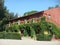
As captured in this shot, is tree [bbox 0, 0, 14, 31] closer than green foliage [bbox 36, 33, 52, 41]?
No

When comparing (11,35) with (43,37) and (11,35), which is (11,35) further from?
(43,37)

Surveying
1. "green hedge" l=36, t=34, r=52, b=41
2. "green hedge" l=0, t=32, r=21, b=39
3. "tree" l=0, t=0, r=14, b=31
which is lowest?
"green hedge" l=36, t=34, r=52, b=41

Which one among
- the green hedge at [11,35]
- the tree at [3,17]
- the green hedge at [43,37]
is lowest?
the green hedge at [43,37]

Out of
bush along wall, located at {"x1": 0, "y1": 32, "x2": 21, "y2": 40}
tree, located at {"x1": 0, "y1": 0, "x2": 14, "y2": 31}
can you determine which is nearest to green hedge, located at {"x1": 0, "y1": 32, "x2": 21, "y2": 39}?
bush along wall, located at {"x1": 0, "y1": 32, "x2": 21, "y2": 40}

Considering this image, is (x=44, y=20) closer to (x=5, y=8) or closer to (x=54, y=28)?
(x=54, y=28)

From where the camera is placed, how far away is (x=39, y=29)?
4666 cm

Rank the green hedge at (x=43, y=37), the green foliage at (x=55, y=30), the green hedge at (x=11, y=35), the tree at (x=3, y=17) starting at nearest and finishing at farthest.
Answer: the green hedge at (x=43, y=37) → the green hedge at (x=11, y=35) → the green foliage at (x=55, y=30) → the tree at (x=3, y=17)

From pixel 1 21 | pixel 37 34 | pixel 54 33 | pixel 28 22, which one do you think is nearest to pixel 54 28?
pixel 54 33

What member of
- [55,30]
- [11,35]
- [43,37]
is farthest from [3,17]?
[43,37]

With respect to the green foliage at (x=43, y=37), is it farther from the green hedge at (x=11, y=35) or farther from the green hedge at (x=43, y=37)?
the green hedge at (x=11, y=35)

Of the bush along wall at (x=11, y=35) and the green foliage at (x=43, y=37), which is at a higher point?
the bush along wall at (x=11, y=35)

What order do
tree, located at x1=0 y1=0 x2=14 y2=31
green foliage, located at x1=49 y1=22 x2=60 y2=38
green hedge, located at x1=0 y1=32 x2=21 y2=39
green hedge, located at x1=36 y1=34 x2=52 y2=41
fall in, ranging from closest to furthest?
green hedge, located at x1=36 y1=34 x2=52 y2=41 < green hedge, located at x1=0 y1=32 x2=21 y2=39 < green foliage, located at x1=49 y1=22 x2=60 y2=38 < tree, located at x1=0 y1=0 x2=14 y2=31

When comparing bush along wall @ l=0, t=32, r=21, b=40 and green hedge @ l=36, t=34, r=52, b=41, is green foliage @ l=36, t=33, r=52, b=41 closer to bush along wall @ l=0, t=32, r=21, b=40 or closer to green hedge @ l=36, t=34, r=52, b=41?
green hedge @ l=36, t=34, r=52, b=41

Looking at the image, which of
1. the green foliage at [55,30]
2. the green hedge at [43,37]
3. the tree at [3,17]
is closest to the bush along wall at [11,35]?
the green hedge at [43,37]
